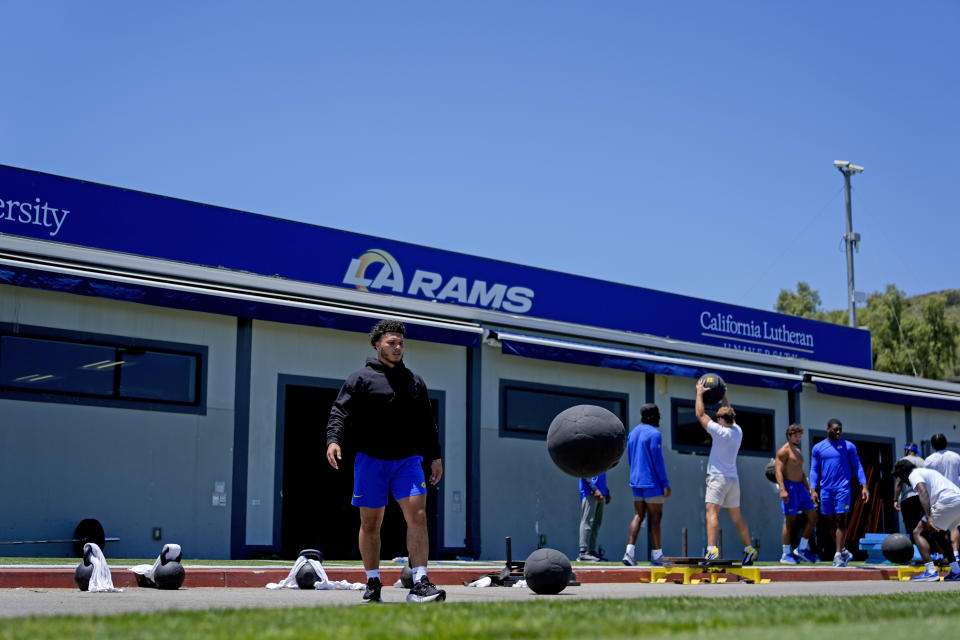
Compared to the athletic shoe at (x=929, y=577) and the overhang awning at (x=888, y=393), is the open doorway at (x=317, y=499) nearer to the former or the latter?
the athletic shoe at (x=929, y=577)

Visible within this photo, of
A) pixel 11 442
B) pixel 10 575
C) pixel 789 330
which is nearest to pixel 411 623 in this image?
pixel 10 575

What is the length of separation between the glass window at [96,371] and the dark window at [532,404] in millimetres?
4982

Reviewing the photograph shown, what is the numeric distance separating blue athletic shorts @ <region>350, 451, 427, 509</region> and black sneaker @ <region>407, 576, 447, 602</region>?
0.57 metres

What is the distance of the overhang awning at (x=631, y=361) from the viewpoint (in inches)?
651

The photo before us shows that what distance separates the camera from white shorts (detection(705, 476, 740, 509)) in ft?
41.4

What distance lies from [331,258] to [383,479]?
9.72 meters

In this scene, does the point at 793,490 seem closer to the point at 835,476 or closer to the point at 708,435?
the point at 835,476

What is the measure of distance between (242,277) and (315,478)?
4.45 metres

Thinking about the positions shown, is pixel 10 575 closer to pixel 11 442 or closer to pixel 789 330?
pixel 11 442

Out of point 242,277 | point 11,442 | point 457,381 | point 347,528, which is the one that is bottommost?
point 347,528

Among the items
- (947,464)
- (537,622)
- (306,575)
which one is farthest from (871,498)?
(537,622)

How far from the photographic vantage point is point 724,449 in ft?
41.5

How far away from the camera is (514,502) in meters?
16.6

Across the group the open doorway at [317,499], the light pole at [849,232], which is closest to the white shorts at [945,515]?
the open doorway at [317,499]
